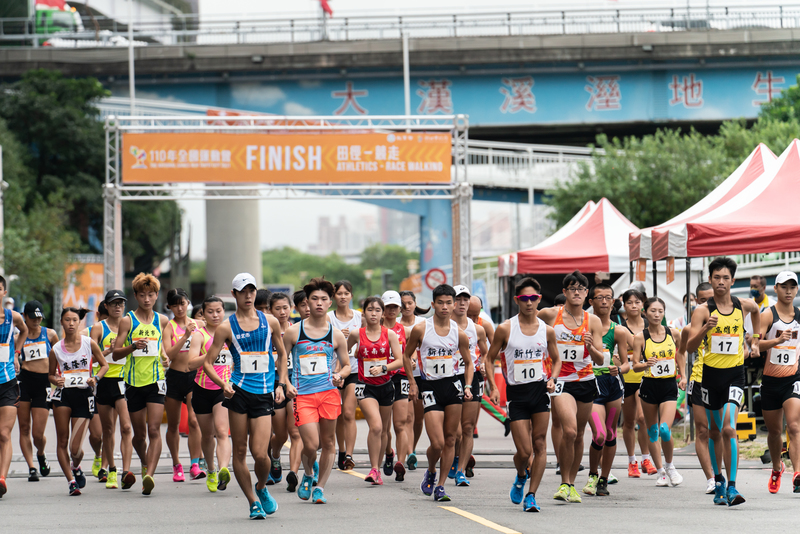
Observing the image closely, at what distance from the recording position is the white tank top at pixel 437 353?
9.60 metres

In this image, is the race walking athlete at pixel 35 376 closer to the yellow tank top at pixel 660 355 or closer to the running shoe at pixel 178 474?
the running shoe at pixel 178 474

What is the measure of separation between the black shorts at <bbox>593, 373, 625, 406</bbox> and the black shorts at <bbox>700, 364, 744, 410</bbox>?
986 millimetres

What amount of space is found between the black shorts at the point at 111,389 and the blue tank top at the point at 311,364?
2334mm

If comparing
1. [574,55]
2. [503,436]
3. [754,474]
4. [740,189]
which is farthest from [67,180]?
[754,474]

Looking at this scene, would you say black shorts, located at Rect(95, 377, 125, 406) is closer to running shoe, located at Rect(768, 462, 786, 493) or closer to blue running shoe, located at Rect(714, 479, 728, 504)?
blue running shoe, located at Rect(714, 479, 728, 504)

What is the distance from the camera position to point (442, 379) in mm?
9602

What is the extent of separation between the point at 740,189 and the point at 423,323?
6640 millimetres

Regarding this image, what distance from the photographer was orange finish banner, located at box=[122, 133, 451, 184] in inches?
965

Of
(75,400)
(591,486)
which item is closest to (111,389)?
(75,400)

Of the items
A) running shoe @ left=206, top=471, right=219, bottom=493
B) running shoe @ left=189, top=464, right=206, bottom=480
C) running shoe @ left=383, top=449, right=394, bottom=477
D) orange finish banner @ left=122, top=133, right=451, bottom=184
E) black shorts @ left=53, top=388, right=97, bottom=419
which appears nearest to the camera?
running shoe @ left=206, top=471, right=219, bottom=493

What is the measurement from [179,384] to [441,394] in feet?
9.77

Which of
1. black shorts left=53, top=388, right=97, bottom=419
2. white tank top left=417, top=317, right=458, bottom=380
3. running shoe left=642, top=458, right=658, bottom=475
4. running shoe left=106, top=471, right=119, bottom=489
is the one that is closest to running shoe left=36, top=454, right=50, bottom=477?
black shorts left=53, top=388, right=97, bottom=419

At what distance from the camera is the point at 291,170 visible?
24672mm

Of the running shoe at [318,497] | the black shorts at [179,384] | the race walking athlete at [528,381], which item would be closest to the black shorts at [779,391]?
the race walking athlete at [528,381]
